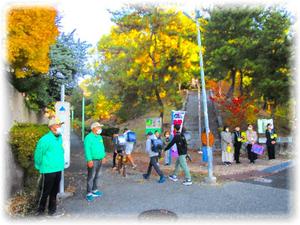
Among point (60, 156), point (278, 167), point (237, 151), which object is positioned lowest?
point (278, 167)

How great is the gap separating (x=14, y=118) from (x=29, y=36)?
3.27 m

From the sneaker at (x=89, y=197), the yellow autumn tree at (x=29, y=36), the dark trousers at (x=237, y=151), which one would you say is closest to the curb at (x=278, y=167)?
the dark trousers at (x=237, y=151)

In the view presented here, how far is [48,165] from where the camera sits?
5.23 m

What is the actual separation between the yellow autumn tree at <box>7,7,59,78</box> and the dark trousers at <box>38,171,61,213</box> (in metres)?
3.71

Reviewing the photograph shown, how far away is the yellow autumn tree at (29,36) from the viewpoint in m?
7.11

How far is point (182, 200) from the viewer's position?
6.39 metres

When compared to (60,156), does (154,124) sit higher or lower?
higher

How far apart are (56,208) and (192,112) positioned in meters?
19.0

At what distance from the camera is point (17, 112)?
32.4 feet

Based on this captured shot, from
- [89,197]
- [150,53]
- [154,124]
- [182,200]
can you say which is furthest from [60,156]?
[150,53]

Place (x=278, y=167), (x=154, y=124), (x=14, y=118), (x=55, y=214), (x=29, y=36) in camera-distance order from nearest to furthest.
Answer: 1. (x=55, y=214)
2. (x=29, y=36)
3. (x=14, y=118)
4. (x=278, y=167)
5. (x=154, y=124)

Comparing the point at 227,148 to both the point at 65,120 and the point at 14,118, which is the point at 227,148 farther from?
the point at 14,118

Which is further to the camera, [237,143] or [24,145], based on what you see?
[237,143]

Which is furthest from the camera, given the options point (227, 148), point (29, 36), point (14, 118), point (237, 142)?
point (237, 142)
